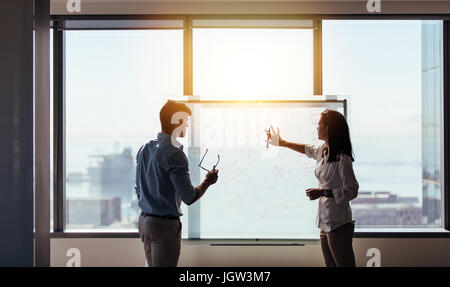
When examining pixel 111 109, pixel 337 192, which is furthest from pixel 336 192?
pixel 111 109

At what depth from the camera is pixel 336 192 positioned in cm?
199

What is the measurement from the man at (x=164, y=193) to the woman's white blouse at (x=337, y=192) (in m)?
0.76

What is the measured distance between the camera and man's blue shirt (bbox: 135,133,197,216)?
1.65 m

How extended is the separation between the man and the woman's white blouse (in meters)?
0.76

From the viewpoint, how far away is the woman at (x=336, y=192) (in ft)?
6.47

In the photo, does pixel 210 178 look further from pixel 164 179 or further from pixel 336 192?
pixel 336 192

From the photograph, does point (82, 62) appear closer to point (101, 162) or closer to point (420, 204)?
point (101, 162)

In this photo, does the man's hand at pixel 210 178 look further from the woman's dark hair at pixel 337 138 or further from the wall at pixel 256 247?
the wall at pixel 256 247

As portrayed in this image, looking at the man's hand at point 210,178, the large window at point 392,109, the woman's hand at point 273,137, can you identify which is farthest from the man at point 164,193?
the large window at point 392,109

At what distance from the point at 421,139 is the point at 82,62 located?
2.80 meters

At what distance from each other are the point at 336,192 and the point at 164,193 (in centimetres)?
92

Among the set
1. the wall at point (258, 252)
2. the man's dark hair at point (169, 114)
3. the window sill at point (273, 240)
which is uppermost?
the man's dark hair at point (169, 114)

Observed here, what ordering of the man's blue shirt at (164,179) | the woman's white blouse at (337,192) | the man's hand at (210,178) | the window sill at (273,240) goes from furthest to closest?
1. the window sill at (273,240)
2. the woman's white blouse at (337,192)
3. the man's hand at (210,178)
4. the man's blue shirt at (164,179)
